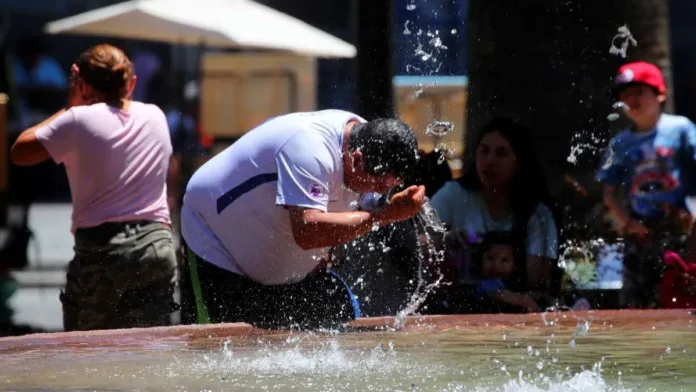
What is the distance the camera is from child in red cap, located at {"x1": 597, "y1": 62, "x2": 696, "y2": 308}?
7.16m

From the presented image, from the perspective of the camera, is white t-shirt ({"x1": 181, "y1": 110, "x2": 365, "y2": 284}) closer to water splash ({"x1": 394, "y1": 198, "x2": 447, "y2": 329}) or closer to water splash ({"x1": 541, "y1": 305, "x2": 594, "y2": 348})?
water splash ({"x1": 541, "y1": 305, "x2": 594, "y2": 348})

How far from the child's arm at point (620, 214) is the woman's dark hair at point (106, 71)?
2631 mm

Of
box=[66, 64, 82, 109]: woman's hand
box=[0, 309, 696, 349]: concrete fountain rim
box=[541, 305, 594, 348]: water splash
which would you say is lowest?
box=[541, 305, 594, 348]: water splash

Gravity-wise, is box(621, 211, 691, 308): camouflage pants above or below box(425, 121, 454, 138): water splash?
below


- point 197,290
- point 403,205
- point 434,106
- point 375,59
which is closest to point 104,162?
point 197,290

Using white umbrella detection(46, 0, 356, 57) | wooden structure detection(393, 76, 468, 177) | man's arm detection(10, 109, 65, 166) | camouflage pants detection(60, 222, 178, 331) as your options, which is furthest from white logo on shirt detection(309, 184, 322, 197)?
white umbrella detection(46, 0, 356, 57)

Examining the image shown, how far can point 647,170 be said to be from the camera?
24.1 ft

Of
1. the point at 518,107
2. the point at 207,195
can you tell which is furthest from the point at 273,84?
the point at 207,195

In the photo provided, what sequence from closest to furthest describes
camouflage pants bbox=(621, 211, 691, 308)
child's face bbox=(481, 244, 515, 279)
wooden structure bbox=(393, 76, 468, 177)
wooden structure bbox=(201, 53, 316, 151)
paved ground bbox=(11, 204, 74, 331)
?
child's face bbox=(481, 244, 515, 279) < camouflage pants bbox=(621, 211, 691, 308) < wooden structure bbox=(393, 76, 468, 177) < paved ground bbox=(11, 204, 74, 331) < wooden structure bbox=(201, 53, 316, 151)

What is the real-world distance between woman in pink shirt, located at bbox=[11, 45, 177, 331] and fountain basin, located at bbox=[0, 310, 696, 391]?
0.99 meters

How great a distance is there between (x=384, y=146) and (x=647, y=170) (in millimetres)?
2827

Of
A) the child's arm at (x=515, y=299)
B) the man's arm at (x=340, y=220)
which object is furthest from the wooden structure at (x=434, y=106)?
the man's arm at (x=340, y=220)

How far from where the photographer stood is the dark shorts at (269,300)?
525cm

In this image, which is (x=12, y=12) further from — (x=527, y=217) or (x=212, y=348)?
(x=212, y=348)
